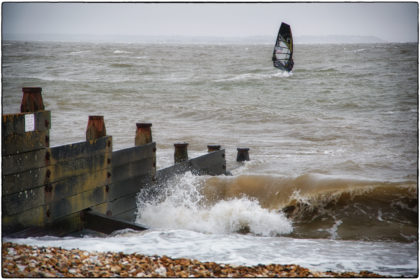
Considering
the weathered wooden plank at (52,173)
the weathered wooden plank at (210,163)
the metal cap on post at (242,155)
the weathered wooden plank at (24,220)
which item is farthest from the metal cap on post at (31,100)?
the metal cap on post at (242,155)

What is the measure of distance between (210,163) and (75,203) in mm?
3462

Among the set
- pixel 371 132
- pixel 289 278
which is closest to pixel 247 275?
pixel 289 278

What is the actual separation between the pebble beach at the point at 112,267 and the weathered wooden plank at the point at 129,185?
1.68 m

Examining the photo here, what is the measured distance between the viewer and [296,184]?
7633mm

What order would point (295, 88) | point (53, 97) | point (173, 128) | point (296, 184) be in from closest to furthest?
point (296, 184) → point (173, 128) → point (53, 97) → point (295, 88)

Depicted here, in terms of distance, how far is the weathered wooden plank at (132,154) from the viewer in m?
6.09

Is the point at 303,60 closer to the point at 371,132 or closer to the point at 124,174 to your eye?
the point at 371,132

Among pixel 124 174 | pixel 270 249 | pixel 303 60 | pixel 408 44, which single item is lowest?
pixel 270 249

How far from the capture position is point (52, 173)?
5.09 m

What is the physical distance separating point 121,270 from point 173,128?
1192 cm

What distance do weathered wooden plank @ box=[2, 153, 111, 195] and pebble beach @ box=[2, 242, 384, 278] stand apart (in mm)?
569

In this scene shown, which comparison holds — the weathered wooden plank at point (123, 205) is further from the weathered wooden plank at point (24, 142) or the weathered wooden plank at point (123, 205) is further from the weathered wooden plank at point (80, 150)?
Answer: the weathered wooden plank at point (24, 142)

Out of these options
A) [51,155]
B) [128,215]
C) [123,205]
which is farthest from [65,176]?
[128,215]

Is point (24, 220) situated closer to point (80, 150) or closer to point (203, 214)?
point (80, 150)
